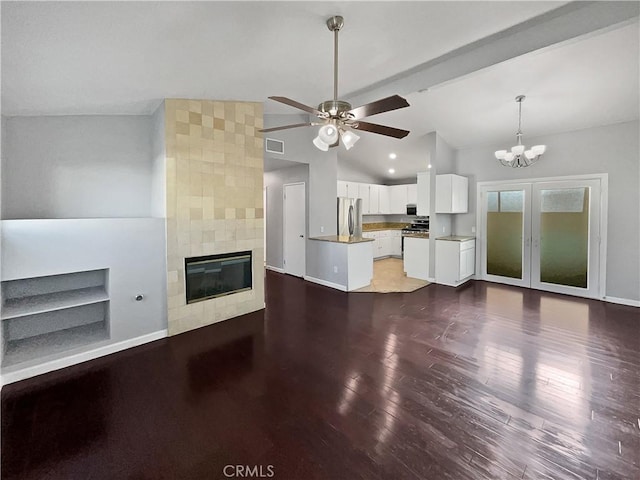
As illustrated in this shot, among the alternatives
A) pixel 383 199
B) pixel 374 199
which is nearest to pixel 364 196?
pixel 374 199

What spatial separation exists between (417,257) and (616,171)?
3501mm

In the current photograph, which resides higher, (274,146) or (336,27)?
(336,27)

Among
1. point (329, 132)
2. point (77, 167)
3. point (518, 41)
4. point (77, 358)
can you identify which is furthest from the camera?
point (77, 167)

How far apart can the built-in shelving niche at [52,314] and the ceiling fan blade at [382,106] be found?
3088 millimetres

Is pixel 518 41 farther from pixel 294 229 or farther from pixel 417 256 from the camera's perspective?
pixel 294 229

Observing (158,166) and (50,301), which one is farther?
(158,166)

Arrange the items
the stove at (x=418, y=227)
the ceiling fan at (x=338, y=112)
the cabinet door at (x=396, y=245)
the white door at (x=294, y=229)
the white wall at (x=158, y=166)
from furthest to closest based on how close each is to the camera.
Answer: the cabinet door at (x=396, y=245), the stove at (x=418, y=227), the white door at (x=294, y=229), the white wall at (x=158, y=166), the ceiling fan at (x=338, y=112)

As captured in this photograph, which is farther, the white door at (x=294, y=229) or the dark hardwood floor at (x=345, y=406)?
the white door at (x=294, y=229)

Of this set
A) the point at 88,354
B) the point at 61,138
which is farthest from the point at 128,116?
the point at 88,354

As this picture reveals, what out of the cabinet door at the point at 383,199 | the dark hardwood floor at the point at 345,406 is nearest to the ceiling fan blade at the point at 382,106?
the dark hardwood floor at the point at 345,406

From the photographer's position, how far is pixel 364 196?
27.4ft

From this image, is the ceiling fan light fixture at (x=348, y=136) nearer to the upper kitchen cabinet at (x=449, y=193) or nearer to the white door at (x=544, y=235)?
the upper kitchen cabinet at (x=449, y=193)

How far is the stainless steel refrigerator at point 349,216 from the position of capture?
23.8 ft

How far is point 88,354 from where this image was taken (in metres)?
3.01
